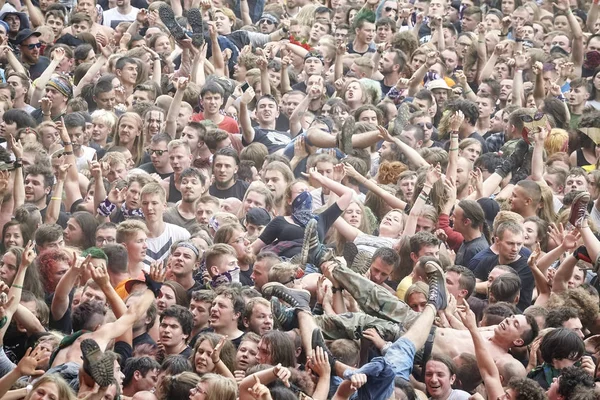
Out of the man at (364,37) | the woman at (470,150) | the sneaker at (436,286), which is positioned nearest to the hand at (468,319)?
the sneaker at (436,286)

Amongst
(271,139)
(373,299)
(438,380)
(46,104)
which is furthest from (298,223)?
(46,104)

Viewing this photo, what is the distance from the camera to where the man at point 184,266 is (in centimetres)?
1045

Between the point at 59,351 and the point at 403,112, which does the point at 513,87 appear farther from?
the point at 59,351

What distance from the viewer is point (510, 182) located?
42.1 ft

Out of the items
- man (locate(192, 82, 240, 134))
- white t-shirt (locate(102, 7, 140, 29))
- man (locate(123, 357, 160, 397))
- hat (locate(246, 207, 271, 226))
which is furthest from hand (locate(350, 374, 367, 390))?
white t-shirt (locate(102, 7, 140, 29))

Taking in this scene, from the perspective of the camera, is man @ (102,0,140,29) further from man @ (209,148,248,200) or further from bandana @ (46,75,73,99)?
man @ (209,148,248,200)

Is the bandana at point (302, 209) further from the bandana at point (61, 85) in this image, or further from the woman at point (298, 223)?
the bandana at point (61, 85)

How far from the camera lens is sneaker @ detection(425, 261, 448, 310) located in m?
9.18

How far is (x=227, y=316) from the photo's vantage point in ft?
31.5

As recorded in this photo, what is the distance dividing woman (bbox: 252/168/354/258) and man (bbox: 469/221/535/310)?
1.15 meters

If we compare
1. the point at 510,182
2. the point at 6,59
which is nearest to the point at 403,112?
the point at 510,182

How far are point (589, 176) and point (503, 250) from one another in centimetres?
176

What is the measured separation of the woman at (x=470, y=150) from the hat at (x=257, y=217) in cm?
240

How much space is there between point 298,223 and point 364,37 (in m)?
5.67
